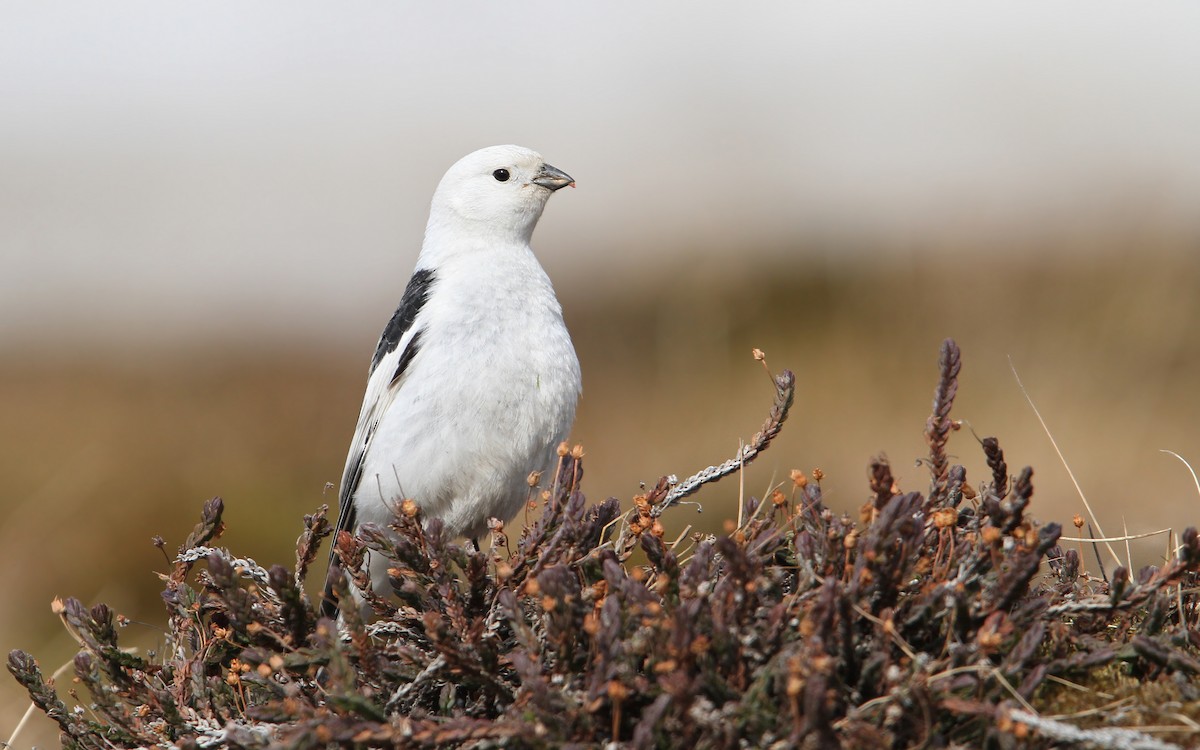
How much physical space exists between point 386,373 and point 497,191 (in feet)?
3.04

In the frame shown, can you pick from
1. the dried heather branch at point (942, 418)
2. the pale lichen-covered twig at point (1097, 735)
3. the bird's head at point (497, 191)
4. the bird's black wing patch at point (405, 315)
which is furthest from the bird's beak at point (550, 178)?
the pale lichen-covered twig at point (1097, 735)

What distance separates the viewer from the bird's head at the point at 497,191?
4.67 meters

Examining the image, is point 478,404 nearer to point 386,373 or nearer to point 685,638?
point 386,373

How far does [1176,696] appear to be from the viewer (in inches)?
91.7

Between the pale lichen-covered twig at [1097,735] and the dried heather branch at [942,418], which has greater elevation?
the dried heather branch at [942,418]

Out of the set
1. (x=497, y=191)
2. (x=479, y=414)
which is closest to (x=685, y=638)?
(x=479, y=414)

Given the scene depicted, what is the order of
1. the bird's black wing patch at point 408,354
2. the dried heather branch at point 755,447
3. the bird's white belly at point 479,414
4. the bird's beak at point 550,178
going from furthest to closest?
the bird's beak at point 550,178 < the bird's black wing patch at point 408,354 < the bird's white belly at point 479,414 < the dried heather branch at point 755,447

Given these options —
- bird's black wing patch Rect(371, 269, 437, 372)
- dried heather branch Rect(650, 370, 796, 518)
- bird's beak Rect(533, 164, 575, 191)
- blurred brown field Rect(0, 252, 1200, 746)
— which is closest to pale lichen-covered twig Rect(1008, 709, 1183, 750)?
dried heather branch Rect(650, 370, 796, 518)

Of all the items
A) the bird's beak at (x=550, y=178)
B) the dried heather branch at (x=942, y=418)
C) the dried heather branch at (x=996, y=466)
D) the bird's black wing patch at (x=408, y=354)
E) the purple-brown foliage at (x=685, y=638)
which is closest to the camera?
the purple-brown foliage at (x=685, y=638)

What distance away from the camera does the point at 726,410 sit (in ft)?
28.3

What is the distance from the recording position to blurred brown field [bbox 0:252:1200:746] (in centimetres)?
727

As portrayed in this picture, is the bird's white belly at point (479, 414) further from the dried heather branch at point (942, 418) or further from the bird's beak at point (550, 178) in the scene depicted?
the dried heather branch at point (942, 418)

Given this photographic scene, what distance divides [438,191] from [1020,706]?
3.40 metres

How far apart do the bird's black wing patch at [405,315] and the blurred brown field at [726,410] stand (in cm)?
225
